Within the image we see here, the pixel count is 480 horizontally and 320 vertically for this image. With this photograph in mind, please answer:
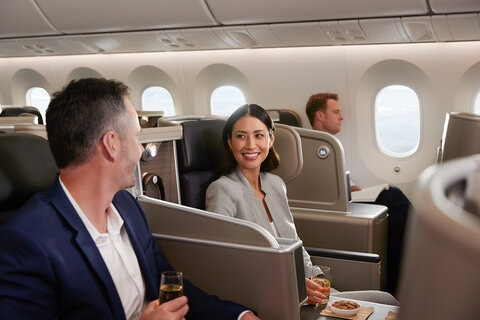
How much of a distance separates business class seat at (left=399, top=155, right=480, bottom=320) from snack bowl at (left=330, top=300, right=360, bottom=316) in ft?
7.51

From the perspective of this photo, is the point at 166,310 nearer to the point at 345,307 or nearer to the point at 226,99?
the point at 345,307

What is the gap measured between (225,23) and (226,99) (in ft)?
7.13

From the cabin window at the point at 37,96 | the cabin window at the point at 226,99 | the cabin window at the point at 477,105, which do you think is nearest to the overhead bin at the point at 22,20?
the cabin window at the point at 226,99

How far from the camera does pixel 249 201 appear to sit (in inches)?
127

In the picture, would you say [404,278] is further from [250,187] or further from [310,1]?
[310,1]

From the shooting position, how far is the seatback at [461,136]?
2.04 meters

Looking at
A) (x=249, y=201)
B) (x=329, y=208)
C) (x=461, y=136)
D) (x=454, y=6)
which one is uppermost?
(x=454, y=6)

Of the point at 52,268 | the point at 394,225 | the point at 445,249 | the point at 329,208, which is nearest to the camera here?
the point at 445,249

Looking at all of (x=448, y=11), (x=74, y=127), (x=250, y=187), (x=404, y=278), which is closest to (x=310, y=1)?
(x=448, y=11)

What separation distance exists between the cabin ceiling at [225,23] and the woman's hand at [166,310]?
366 centimetres

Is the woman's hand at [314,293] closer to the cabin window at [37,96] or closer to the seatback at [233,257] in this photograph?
the seatback at [233,257]

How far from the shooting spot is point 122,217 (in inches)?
85.2

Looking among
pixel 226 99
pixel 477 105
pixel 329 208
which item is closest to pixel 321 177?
pixel 329 208

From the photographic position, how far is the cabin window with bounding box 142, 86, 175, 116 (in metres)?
9.06
